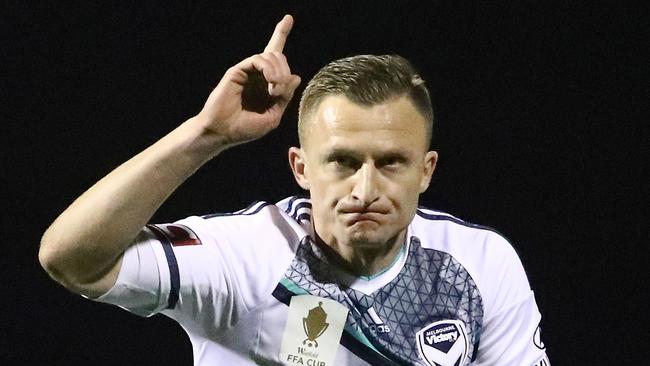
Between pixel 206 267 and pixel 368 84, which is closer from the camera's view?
pixel 206 267

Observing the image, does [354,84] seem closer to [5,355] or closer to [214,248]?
[214,248]

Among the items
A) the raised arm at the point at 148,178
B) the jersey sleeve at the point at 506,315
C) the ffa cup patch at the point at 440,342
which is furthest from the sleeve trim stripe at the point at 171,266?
the jersey sleeve at the point at 506,315

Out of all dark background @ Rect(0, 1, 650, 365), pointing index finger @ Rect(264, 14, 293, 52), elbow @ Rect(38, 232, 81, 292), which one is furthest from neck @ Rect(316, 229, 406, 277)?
dark background @ Rect(0, 1, 650, 365)

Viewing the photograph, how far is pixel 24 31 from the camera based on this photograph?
3023 mm

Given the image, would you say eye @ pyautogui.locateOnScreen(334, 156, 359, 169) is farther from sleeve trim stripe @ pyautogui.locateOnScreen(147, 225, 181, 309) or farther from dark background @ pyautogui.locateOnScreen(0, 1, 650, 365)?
dark background @ pyautogui.locateOnScreen(0, 1, 650, 365)

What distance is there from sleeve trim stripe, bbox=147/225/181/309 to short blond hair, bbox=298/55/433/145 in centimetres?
33

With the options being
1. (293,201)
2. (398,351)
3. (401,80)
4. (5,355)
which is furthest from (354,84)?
(5,355)

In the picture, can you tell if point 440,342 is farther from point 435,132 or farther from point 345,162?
point 435,132

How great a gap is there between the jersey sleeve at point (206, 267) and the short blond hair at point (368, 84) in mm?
179

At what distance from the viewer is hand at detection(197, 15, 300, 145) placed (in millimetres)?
1737

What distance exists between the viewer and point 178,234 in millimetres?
1874

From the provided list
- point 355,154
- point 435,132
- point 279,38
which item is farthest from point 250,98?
point 435,132

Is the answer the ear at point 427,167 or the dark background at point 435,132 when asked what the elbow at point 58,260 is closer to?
the ear at point 427,167

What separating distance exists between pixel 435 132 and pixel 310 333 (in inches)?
51.3
